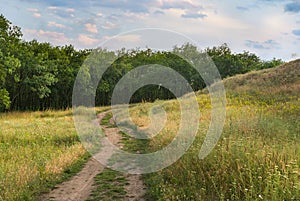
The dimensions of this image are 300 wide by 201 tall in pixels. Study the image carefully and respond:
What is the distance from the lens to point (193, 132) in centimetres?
1134

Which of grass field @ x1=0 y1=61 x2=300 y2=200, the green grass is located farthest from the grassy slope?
the green grass

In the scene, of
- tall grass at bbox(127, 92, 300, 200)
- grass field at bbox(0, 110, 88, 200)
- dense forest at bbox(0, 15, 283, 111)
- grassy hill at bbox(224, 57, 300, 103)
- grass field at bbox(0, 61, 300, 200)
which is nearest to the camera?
tall grass at bbox(127, 92, 300, 200)

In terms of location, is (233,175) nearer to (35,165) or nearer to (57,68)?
(35,165)

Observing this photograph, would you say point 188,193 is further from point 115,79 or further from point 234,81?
point 115,79

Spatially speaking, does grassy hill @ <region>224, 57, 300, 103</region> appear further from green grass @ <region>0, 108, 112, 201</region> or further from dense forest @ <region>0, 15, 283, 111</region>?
green grass @ <region>0, 108, 112, 201</region>

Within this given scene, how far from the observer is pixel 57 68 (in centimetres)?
4666

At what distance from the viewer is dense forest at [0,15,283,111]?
33091mm

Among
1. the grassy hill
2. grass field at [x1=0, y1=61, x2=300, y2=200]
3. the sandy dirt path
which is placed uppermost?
the grassy hill

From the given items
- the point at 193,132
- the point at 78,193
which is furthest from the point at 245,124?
the point at 78,193

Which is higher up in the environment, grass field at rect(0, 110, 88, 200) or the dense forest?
the dense forest

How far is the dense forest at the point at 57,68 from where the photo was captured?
33.1 meters

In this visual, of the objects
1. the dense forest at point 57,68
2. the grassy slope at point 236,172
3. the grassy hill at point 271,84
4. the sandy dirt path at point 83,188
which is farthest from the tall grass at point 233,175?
the grassy hill at point 271,84

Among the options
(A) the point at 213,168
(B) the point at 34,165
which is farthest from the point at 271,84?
(B) the point at 34,165

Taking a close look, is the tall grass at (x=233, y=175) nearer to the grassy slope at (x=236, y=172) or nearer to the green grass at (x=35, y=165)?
the grassy slope at (x=236, y=172)
